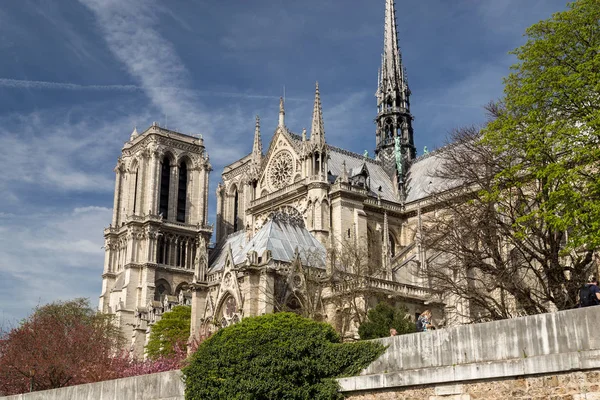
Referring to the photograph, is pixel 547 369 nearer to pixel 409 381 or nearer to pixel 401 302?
pixel 409 381

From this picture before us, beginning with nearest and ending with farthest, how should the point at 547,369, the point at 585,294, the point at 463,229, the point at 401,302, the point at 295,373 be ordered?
1. the point at 547,369
2. the point at 585,294
3. the point at 295,373
4. the point at 463,229
5. the point at 401,302

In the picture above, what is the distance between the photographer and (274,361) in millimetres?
16953

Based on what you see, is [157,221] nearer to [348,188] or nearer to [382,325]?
[348,188]

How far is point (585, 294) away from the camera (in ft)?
50.4

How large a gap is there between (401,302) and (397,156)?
25153mm

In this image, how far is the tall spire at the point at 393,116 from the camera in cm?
6281

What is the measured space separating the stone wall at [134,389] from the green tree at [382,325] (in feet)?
29.2

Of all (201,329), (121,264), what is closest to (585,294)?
(201,329)

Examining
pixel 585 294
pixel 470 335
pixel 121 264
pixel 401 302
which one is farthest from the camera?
pixel 121 264

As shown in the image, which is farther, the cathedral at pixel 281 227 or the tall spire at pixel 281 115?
the tall spire at pixel 281 115

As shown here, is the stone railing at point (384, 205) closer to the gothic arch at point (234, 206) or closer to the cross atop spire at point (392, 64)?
the cross atop spire at point (392, 64)

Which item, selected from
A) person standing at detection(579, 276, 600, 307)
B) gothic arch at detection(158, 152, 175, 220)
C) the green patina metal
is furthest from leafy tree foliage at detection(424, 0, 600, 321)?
gothic arch at detection(158, 152, 175, 220)

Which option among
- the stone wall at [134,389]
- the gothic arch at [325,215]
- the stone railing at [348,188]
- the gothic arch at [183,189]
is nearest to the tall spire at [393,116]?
the stone railing at [348,188]

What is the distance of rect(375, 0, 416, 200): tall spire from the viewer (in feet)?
206
